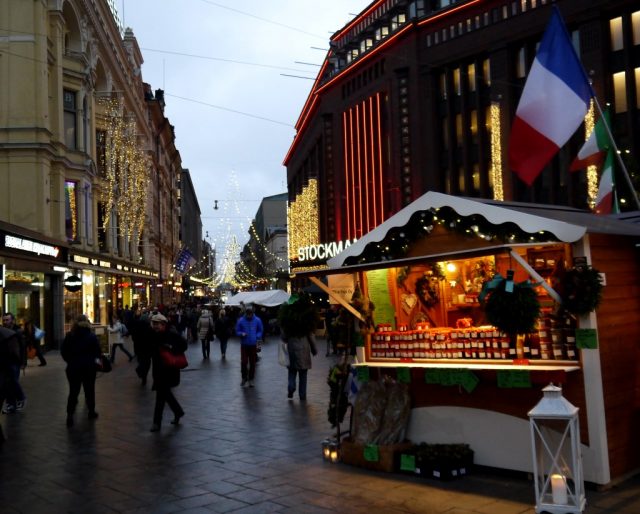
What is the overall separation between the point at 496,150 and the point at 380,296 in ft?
96.7

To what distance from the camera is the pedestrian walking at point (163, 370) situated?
35.3ft

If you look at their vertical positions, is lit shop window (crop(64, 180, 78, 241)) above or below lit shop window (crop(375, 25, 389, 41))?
below

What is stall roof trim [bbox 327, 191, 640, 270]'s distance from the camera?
694cm

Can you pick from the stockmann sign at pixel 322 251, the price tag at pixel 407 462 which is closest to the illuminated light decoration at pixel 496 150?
the stockmann sign at pixel 322 251

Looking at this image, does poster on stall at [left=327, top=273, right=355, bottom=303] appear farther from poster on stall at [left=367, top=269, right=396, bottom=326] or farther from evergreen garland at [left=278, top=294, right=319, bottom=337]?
evergreen garland at [left=278, top=294, right=319, bottom=337]

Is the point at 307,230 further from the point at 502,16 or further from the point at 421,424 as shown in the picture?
the point at 421,424

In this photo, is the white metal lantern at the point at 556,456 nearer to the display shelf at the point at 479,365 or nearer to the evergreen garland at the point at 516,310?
the display shelf at the point at 479,365

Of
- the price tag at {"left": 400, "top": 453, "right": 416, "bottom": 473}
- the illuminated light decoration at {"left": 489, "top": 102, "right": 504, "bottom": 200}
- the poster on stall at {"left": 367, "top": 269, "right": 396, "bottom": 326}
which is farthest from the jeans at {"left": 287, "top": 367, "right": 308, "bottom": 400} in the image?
the illuminated light decoration at {"left": 489, "top": 102, "right": 504, "bottom": 200}

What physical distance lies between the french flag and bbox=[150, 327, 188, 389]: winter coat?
19.0ft

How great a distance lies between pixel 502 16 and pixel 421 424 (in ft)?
111

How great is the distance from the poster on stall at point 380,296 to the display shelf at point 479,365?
878mm

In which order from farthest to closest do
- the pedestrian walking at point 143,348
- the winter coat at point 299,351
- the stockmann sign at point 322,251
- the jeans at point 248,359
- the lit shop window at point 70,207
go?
the stockmann sign at point 322,251 → the lit shop window at point 70,207 → the pedestrian walking at point 143,348 → the jeans at point 248,359 → the winter coat at point 299,351

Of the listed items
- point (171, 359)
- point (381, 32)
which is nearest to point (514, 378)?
point (171, 359)

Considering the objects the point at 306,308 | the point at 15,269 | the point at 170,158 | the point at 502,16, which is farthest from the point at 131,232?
the point at 170,158
